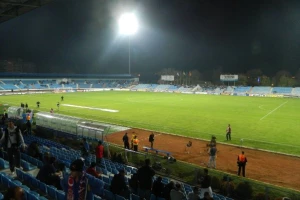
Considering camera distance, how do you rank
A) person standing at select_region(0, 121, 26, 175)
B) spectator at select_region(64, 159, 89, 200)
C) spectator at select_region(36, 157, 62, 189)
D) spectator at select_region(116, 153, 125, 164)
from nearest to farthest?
spectator at select_region(64, 159, 89, 200) < spectator at select_region(36, 157, 62, 189) < person standing at select_region(0, 121, 26, 175) < spectator at select_region(116, 153, 125, 164)

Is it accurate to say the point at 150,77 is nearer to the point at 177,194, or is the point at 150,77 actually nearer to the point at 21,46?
the point at 21,46

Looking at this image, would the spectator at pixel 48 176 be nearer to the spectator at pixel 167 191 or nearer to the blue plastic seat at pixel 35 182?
the blue plastic seat at pixel 35 182

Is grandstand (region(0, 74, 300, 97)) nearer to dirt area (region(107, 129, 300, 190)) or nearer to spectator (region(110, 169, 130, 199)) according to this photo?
dirt area (region(107, 129, 300, 190))

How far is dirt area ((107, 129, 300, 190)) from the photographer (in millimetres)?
13680

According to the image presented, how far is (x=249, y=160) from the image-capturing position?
16438 millimetres

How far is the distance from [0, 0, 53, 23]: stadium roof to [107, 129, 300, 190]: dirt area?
1162 cm

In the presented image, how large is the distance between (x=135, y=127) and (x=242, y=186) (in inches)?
661

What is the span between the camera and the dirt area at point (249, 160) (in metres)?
13.7

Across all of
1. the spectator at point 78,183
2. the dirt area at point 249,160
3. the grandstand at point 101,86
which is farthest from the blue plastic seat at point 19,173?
the grandstand at point 101,86

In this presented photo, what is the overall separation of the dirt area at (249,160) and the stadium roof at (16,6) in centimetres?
1162

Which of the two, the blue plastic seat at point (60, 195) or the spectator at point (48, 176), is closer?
the blue plastic seat at point (60, 195)

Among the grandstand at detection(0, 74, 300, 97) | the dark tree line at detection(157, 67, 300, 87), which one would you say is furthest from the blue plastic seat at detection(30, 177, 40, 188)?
the dark tree line at detection(157, 67, 300, 87)

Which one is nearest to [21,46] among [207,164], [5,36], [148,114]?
[5,36]

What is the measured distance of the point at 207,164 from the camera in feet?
50.6
